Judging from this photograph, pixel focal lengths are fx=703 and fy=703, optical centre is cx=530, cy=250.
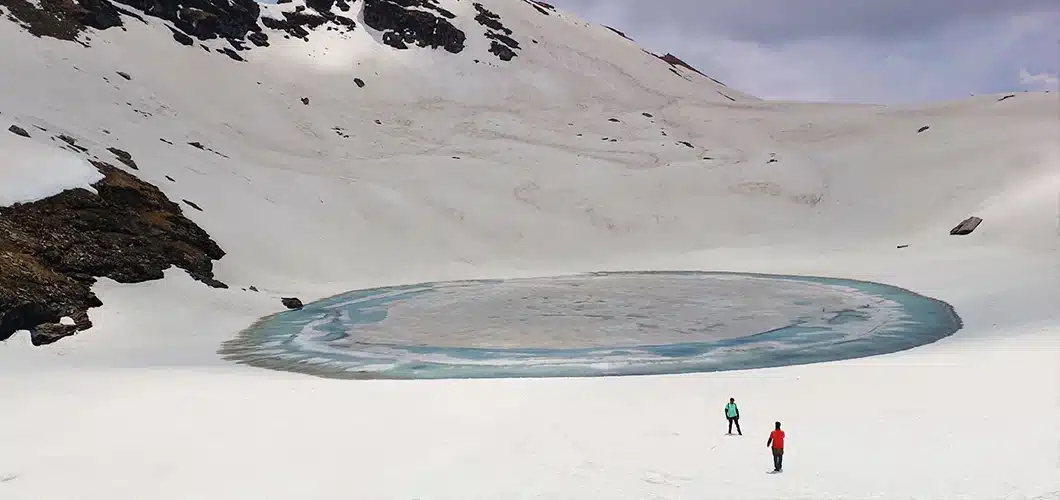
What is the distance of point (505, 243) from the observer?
47250 millimetres

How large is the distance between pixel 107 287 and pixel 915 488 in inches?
1004

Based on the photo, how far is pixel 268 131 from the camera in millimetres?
61781

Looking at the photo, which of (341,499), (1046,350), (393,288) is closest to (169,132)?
(393,288)

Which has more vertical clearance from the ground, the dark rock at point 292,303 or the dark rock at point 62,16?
the dark rock at point 62,16

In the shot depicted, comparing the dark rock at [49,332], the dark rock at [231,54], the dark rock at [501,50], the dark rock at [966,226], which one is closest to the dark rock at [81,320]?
the dark rock at [49,332]

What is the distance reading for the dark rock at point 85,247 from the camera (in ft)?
69.2

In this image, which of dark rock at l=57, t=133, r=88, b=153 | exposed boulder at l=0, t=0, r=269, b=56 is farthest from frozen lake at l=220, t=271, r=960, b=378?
exposed boulder at l=0, t=0, r=269, b=56

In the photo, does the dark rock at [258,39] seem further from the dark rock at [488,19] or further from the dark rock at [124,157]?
the dark rock at [124,157]

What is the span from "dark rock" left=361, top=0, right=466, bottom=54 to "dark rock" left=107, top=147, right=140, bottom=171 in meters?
59.9

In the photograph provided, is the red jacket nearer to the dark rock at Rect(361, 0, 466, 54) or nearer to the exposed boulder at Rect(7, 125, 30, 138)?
the exposed boulder at Rect(7, 125, 30, 138)

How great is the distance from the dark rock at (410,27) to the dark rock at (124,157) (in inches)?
2359

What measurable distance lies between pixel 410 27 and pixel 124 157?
65.5m

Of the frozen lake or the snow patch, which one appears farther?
the snow patch

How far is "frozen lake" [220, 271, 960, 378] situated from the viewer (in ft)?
64.9
